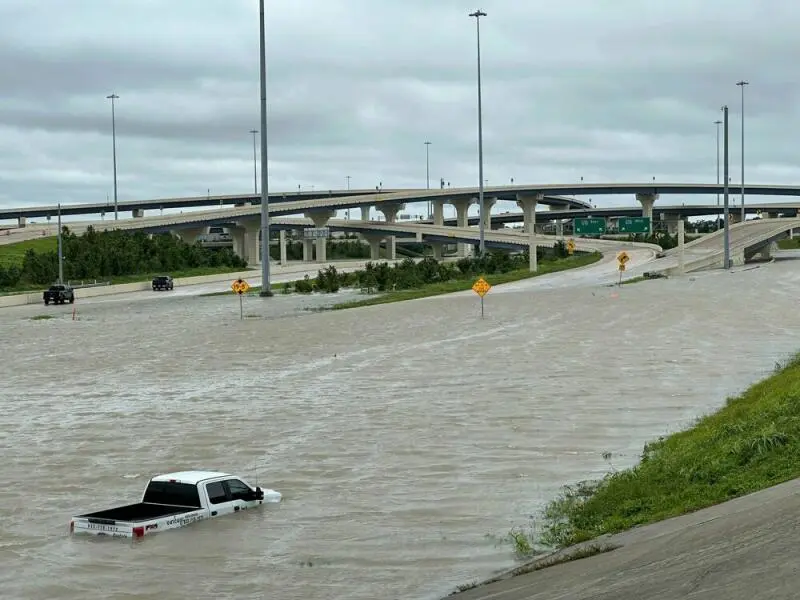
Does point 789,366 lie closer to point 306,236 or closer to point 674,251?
point 674,251

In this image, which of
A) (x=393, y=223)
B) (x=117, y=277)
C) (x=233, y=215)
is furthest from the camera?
(x=393, y=223)

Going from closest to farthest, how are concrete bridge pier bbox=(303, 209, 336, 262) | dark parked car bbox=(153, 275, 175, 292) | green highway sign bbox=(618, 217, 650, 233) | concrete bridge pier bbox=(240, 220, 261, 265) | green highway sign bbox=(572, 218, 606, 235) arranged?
dark parked car bbox=(153, 275, 175, 292) < green highway sign bbox=(618, 217, 650, 233) < green highway sign bbox=(572, 218, 606, 235) < concrete bridge pier bbox=(240, 220, 261, 265) < concrete bridge pier bbox=(303, 209, 336, 262)

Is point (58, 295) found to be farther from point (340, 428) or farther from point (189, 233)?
point (189, 233)

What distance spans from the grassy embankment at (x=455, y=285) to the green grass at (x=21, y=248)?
26849 millimetres

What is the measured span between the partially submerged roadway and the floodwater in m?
1.87

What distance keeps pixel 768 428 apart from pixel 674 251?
105345mm

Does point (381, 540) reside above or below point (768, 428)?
below

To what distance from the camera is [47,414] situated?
30484 millimetres

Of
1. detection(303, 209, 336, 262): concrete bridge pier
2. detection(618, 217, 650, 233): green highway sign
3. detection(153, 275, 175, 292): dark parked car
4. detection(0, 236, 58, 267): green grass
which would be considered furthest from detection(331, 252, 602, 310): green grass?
detection(303, 209, 336, 262): concrete bridge pier

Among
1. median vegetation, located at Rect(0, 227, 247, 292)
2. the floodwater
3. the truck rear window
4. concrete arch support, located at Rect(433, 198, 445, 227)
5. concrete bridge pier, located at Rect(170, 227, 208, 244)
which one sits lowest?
the floodwater

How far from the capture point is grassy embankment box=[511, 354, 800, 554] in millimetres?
16172

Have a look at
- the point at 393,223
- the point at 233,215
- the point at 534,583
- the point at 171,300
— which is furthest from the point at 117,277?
the point at 534,583

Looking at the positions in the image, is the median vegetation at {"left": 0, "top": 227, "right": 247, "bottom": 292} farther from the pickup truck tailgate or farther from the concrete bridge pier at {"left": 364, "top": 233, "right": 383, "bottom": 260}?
the pickup truck tailgate

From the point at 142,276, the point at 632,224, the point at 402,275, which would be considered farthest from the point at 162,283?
the point at 632,224
